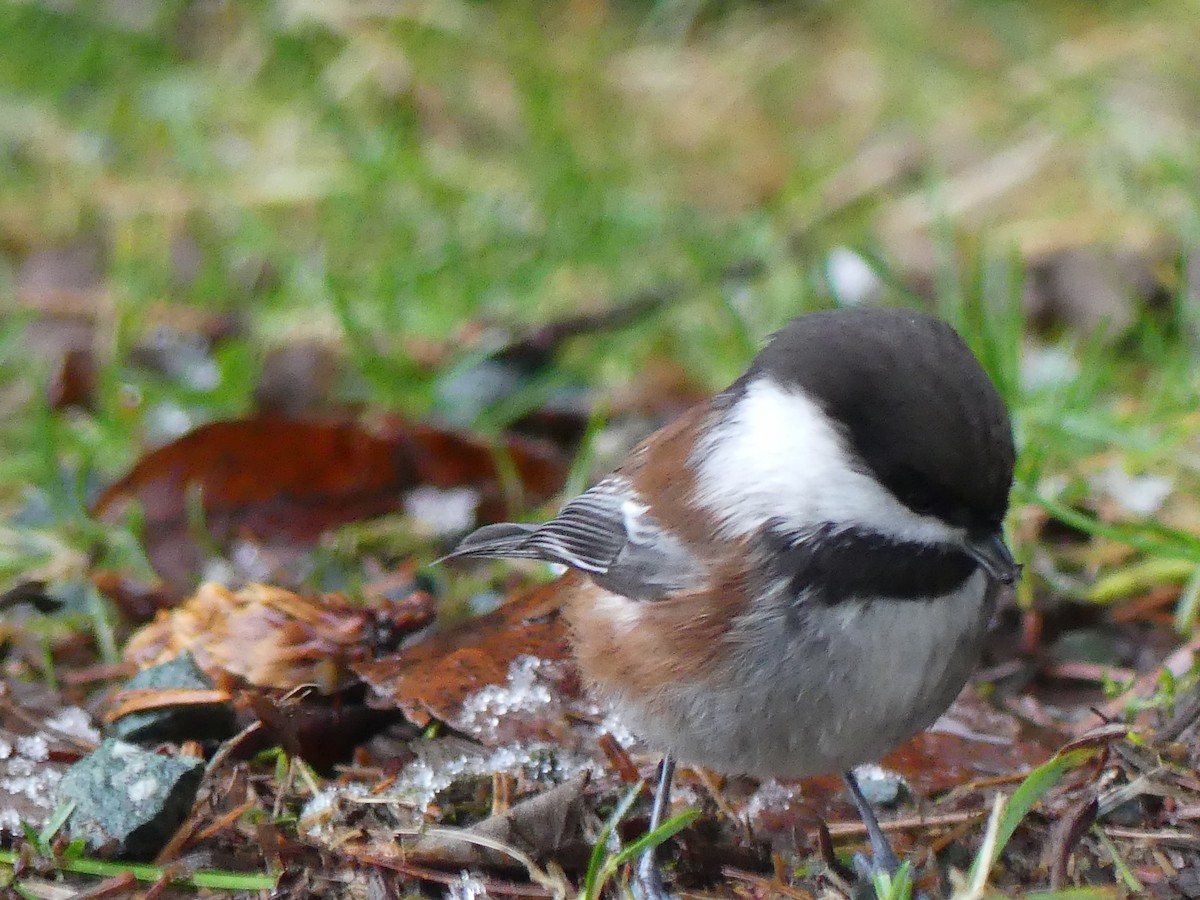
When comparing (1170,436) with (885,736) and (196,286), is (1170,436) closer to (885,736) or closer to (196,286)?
(885,736)

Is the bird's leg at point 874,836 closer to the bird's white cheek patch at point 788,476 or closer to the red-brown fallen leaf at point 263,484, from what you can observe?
the bird's white cheek patch at point 788,476

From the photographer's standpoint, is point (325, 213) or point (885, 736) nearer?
point (885, 736)

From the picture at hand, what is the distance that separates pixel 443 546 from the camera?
2.85 metres

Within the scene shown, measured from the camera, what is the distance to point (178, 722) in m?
2.06

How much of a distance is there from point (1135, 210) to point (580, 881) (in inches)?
123

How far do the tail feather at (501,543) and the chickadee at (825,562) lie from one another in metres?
0.29

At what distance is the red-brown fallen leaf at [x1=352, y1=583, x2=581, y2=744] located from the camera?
204cm

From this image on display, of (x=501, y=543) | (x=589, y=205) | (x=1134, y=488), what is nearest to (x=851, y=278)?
(x=589, y=205)

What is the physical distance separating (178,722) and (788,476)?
1041 millimetres

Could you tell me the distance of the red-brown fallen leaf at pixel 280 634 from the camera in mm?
2135

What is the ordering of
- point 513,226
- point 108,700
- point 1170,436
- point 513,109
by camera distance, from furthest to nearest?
point 513,109
point 513,226
point 1170,436
point 108,700

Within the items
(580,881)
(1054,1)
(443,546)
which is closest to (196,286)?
(443,546)

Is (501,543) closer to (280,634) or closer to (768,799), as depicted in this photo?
(280,634)

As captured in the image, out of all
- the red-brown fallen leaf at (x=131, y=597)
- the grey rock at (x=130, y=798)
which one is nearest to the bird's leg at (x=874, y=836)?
the grey rock at (x=130, y=798)
